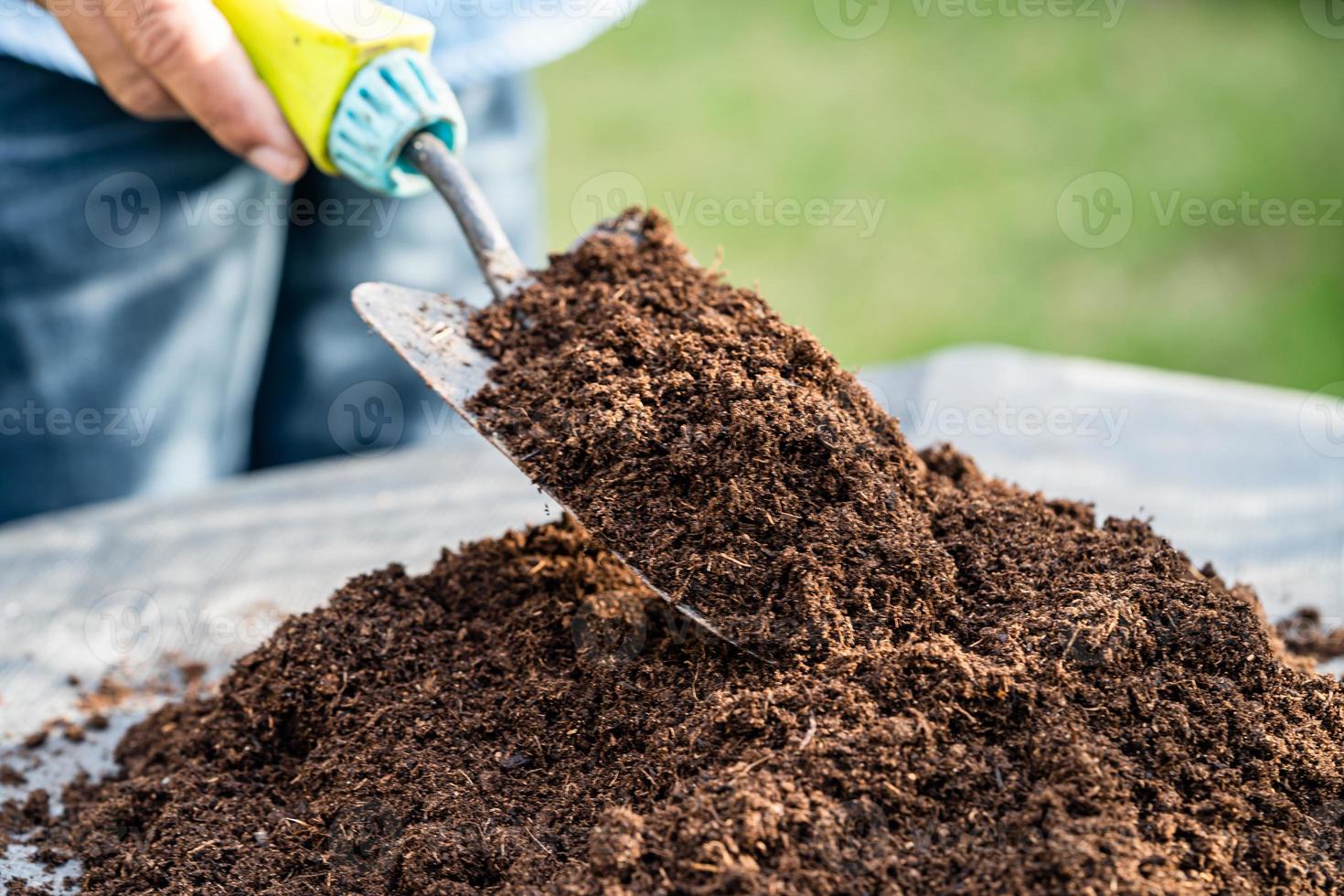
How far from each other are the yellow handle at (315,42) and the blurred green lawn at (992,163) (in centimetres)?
192

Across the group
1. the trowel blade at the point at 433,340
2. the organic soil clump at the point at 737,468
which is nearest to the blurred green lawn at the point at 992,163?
the trowel blade at the point at 433,340

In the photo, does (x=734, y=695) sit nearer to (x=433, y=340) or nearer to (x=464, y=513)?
(x=433, y=340)

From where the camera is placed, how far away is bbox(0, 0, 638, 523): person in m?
1.61

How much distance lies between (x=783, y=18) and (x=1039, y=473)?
4095mm

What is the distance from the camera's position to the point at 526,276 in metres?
1.31

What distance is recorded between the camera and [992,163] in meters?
4.30

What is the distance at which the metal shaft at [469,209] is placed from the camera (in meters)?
1.30

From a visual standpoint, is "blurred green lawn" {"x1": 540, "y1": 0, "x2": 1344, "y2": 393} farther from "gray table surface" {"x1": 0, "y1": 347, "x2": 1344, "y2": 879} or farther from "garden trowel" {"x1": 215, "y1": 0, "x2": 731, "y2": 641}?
"garden trowel" {"x1": 215, "y1": 0, "x2": 731, "y2": 641}

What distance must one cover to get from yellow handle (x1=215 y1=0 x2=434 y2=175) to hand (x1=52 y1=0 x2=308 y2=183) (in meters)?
0.03

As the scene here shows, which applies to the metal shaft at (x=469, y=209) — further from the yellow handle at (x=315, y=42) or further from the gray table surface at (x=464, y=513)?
the gray table surface at (x=464, y=513)

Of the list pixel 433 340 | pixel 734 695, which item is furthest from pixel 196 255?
pixel 734 695

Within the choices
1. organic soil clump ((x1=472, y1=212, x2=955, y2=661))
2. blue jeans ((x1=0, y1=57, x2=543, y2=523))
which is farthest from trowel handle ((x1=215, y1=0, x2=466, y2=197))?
blue jeans ((x1=0, y1=57, x2=543, y2=523))

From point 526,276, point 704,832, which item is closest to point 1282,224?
point 526,276

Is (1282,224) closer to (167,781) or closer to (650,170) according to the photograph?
(650,170)
